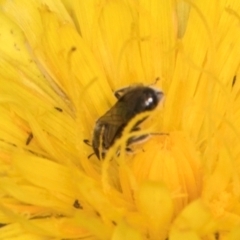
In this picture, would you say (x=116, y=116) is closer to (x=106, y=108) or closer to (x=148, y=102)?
(x=148, y=102)

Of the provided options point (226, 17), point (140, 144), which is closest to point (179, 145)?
point (140, 144)

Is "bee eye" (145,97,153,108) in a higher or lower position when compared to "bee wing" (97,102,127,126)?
higher

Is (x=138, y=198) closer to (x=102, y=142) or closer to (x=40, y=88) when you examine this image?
(x=102, y=142)

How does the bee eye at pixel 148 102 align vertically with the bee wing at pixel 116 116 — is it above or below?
above
